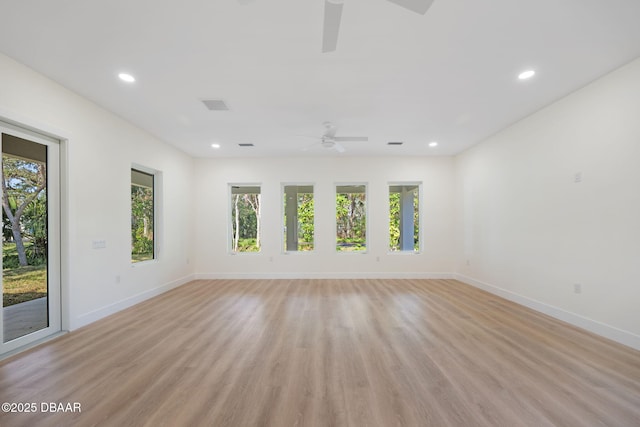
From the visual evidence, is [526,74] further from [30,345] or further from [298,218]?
[30,345]

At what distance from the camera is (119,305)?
3.93 metres

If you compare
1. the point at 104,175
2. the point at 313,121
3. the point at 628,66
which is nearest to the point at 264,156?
the point at 313,121

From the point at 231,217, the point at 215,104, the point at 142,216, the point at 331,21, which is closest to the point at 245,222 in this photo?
the point at 231,217

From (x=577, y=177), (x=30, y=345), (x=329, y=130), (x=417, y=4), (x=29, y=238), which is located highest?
(x=329, y=130)

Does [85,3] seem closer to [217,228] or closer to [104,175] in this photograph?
[104,175]

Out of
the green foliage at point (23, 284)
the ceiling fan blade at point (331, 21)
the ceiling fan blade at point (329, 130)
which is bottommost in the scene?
the green foliage at point (23, 284)

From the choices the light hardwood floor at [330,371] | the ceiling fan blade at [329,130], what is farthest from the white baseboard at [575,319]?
the ceiling fan blade at [329,130]

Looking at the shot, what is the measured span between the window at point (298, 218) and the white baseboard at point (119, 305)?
258 cm

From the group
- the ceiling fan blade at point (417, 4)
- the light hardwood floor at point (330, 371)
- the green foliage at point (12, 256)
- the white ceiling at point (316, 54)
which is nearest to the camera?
the ceiling fan blade at point (417, 4)

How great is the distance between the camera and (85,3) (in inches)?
77.7

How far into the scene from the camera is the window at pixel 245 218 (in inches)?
256

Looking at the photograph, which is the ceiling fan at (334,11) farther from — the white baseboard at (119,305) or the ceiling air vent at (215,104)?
the white baseboard at (119,305)

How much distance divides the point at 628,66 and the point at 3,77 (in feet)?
20.3

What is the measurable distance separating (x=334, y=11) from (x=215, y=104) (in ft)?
8.07
